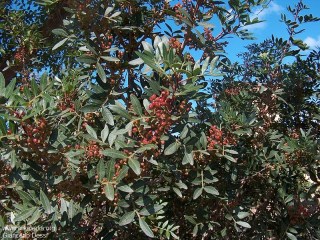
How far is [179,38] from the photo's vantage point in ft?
7.20

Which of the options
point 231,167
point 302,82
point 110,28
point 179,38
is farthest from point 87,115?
point 302,82

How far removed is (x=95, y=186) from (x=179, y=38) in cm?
99

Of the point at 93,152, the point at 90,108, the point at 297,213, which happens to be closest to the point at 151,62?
the point at 90,108

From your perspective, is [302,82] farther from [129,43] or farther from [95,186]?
[95,186]

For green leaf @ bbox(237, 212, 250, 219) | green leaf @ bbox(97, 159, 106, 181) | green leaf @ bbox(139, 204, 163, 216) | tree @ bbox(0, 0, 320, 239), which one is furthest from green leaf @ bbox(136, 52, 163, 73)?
green leaf @ bbox(237, 212, 250, 219)

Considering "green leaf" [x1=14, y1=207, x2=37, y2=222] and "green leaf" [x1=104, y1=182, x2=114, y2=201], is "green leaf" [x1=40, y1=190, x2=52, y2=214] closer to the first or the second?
"green leaf" [x1=14, y1=207, x2=37, y2=222]

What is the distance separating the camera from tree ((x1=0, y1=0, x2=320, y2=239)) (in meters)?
1.61

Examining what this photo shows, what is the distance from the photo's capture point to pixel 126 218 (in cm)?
160

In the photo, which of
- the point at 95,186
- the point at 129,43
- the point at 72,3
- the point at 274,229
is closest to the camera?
the point at 95,186

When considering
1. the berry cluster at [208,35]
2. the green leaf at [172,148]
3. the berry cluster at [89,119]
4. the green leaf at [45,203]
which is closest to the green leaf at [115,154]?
the green leaf at [172,148]

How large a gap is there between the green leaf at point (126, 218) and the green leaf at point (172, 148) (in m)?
0.28

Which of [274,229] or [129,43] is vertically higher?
[129,43]

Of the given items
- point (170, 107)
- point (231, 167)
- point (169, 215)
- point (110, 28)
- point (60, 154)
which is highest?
point (110, 28)

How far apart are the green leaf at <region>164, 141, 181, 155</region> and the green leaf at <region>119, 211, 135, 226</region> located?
280 mm
